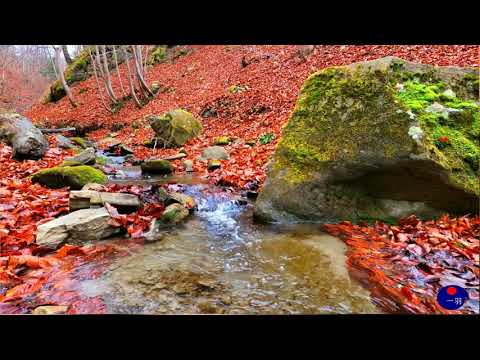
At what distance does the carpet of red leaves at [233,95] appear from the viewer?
6.53 metres

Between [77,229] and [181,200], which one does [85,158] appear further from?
[77,229]

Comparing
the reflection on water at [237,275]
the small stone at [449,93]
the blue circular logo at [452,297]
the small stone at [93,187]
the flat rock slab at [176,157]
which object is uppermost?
the small stone at [449,93]

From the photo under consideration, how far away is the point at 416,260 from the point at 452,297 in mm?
662

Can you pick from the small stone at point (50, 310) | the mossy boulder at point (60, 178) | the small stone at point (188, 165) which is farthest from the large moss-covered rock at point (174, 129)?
the small stone at point (50, 310)

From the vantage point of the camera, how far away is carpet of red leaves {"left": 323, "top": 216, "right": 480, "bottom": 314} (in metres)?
1.85

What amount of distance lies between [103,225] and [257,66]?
11.4m

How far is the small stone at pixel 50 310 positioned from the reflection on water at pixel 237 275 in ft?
0.88

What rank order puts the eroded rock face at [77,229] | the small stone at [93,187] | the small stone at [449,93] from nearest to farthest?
the eroded rock face at [77,229] < the small stone at [449,93] < the small stone at [93,187]

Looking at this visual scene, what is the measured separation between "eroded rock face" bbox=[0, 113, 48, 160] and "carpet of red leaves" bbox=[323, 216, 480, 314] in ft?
20.3

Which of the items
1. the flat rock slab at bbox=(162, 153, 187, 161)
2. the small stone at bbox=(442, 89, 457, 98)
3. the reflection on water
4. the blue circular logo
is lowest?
the reflection on water

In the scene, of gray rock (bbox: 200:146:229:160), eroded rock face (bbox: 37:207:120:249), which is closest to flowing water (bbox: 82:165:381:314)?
eroded rock face (bbox: 37:207:120:249)

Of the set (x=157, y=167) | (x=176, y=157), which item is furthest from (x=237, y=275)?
(x=176, y=157)

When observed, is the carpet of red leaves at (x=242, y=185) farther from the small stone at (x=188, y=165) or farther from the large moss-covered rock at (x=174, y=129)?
the large moss-covered rock at (x=174, y=129)

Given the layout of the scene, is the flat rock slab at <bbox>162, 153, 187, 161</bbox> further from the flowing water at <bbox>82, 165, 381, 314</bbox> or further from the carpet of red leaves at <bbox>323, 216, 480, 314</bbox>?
the carpet of red leaves at <bbox>323, 216, 480, 314</bbox>
